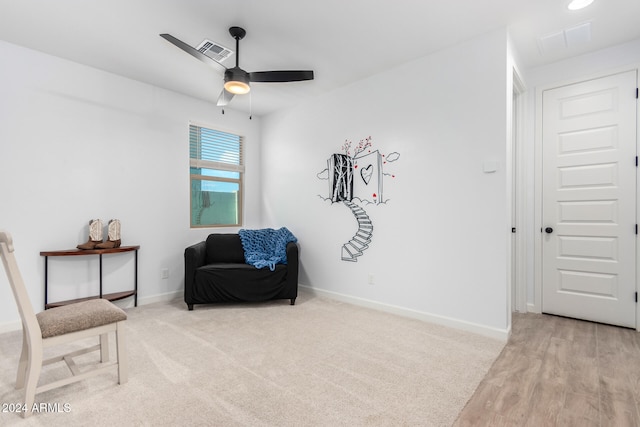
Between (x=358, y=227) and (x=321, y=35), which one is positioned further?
(x=358, y=227)

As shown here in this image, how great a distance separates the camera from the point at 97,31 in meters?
2.71

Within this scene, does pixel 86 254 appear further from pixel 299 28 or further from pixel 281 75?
pixel 299 28

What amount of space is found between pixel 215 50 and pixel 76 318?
2453 millimetres

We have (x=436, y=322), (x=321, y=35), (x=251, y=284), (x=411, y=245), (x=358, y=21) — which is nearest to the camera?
(x=358, y=21)

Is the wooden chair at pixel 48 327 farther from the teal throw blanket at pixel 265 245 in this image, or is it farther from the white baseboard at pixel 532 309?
the white baseboard at pixel 532 309

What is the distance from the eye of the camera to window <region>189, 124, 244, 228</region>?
4328mm

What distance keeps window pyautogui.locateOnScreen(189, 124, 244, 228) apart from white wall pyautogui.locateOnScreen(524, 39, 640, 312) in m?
3.77

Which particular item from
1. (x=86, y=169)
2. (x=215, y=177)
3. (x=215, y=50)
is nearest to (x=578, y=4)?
(x=215, y=50)

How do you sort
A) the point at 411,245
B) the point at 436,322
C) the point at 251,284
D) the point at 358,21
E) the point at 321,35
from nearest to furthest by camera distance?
the point at 358,21, the point at 321,35, the point at 436,322, the point at 411,245, the point at 251,284

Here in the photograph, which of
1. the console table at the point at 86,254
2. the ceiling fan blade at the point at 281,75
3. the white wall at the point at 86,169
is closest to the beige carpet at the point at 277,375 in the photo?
the console table at the point at 86,254

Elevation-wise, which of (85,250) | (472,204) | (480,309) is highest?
(472,204)

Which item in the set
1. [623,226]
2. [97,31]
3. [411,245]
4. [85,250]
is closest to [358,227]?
[411,245]

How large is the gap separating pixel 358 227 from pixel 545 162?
6.89 ft

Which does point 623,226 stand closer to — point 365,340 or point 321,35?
point 365,340
